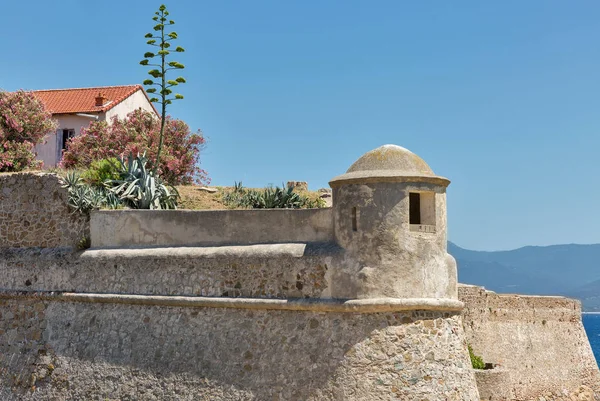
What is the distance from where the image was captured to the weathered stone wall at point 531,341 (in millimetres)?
19750

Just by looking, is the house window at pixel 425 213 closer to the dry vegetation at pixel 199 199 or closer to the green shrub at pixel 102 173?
the green shrub at pixel 102 173

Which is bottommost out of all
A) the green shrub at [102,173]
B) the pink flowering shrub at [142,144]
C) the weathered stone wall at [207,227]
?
the weathered stone wall at [207,227]

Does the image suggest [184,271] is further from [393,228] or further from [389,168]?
[389,168]

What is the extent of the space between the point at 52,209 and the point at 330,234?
19.6ft

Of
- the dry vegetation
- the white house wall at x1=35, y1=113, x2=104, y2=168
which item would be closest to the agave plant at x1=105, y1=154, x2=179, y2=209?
the dry vegetation

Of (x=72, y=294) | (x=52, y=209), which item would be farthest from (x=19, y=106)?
(x=72, y=294)

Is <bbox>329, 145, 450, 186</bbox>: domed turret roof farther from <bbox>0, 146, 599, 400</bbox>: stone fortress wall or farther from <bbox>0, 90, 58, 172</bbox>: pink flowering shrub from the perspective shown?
<bbox>0, 90, 58, 172</bbox>: pink flowering shrub

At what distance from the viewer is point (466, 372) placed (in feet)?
36.4

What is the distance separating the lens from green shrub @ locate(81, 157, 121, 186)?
16000 millimetres

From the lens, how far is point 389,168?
11.2 m

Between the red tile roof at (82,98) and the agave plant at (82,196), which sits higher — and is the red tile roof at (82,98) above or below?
above

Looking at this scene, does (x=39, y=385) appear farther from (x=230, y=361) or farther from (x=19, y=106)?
(x=19, y=106)

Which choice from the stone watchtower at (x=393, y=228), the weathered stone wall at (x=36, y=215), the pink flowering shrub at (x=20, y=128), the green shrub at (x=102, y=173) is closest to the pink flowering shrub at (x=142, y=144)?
the pink flowering shrub at (x=20, y=128)

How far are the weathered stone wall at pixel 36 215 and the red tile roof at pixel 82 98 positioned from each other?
1272cm
